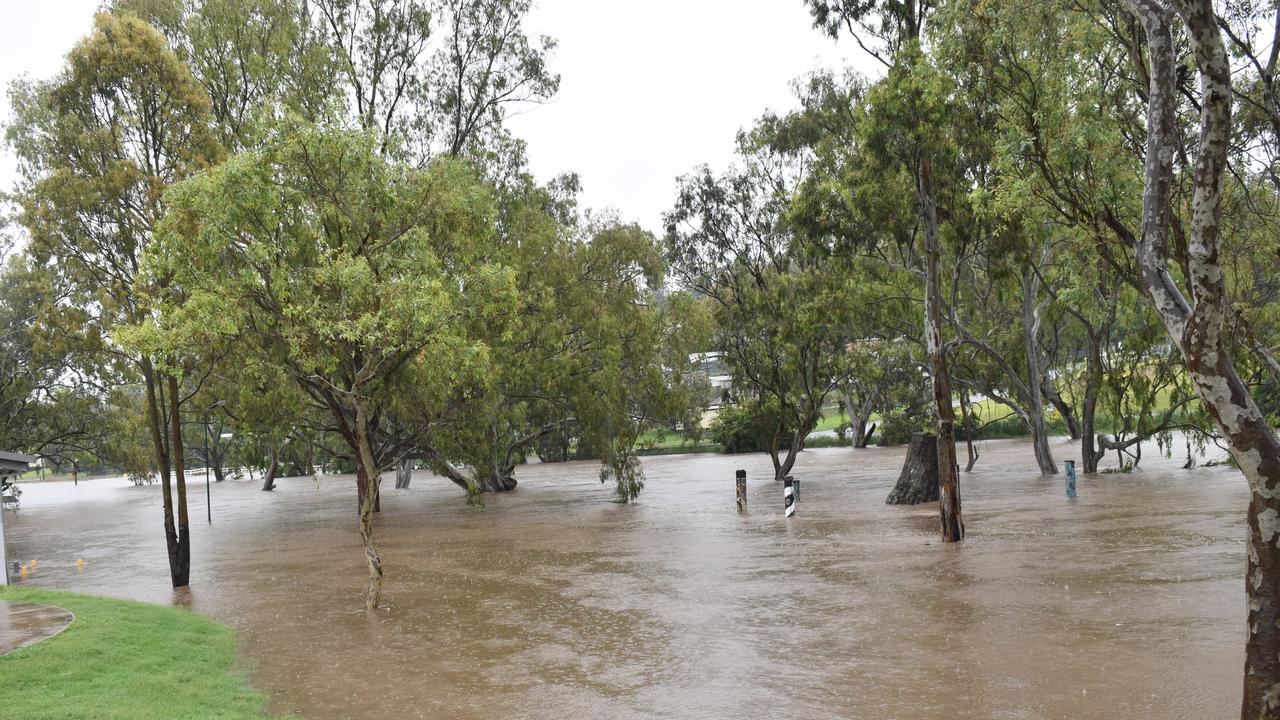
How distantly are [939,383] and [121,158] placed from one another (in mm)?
15049

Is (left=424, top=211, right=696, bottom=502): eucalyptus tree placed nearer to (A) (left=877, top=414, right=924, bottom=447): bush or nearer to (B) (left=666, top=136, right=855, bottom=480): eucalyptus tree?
(B) (left=666, top=136, right=855, bottom=480): eucalyptus tree

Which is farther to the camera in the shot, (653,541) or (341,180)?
(653,541)

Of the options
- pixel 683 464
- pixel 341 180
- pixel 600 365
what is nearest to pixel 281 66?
pixel 341 180

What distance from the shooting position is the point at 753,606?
45.1 ft

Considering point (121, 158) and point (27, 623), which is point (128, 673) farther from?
point (121, 158)

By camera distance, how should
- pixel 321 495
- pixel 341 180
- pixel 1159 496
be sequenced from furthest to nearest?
1. pixel 321 495
2. pixel 1159 496
3. pixel 341 180

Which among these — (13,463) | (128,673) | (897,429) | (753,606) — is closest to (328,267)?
(128,673)

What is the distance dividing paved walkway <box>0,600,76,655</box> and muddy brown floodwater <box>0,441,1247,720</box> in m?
2.21

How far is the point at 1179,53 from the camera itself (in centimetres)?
1413

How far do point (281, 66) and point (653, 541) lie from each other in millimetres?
15468

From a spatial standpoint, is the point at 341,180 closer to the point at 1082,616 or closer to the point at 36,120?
the point at 36,120

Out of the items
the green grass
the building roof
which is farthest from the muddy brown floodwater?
the building roof

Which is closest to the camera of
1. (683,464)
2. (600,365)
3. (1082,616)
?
(1082,616)

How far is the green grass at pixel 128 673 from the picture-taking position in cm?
879
